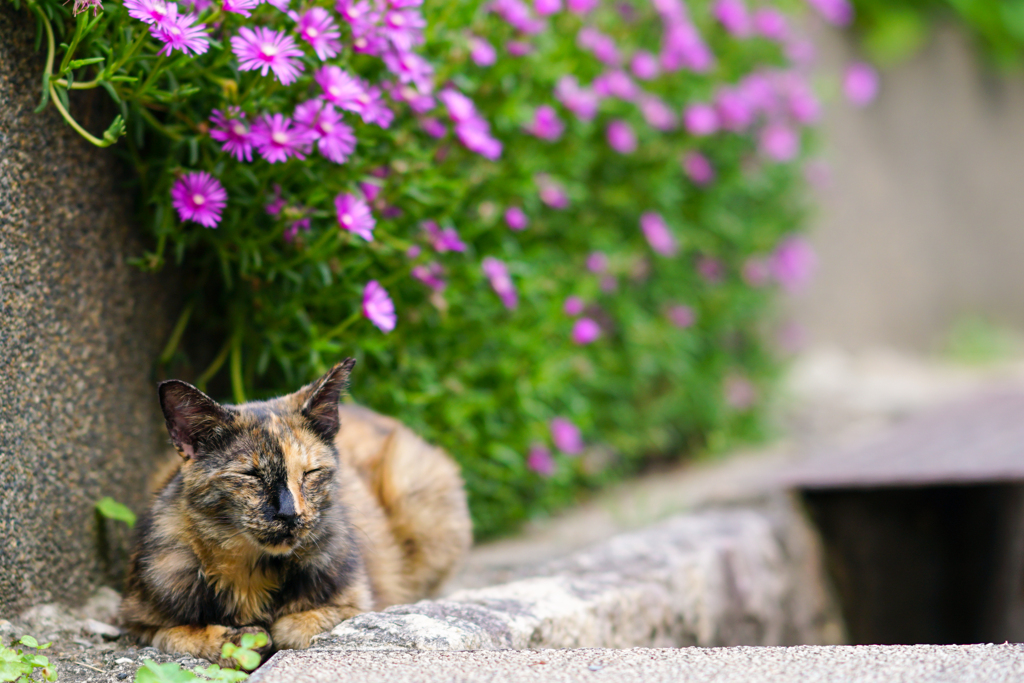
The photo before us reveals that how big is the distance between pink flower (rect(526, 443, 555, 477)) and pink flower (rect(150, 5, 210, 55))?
2151 millimetres

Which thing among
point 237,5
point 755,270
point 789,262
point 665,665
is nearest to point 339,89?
point 237,5

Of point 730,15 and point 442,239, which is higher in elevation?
point 730,15

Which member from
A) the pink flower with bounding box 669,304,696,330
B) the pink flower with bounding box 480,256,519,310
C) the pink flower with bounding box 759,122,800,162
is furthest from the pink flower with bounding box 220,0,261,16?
the pink flower with bounding box 759,122,800,162

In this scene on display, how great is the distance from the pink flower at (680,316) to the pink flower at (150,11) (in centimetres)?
320

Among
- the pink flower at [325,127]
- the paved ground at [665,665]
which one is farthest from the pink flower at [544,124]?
the paved ground at [665,665]

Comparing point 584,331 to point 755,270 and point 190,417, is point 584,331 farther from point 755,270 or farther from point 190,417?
point 190,417

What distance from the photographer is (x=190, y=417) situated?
1.97 meters

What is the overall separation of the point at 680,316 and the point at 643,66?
129cm

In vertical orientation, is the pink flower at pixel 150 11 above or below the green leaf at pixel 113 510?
above

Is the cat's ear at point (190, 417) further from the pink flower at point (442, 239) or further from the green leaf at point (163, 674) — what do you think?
the pink flower at point (442, 239)

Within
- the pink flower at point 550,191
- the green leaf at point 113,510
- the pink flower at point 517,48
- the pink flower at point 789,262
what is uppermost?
the pink flower at point 517,48

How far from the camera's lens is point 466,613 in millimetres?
2227

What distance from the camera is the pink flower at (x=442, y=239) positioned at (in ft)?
9.62

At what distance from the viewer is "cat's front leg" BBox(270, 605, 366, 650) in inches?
79.7
